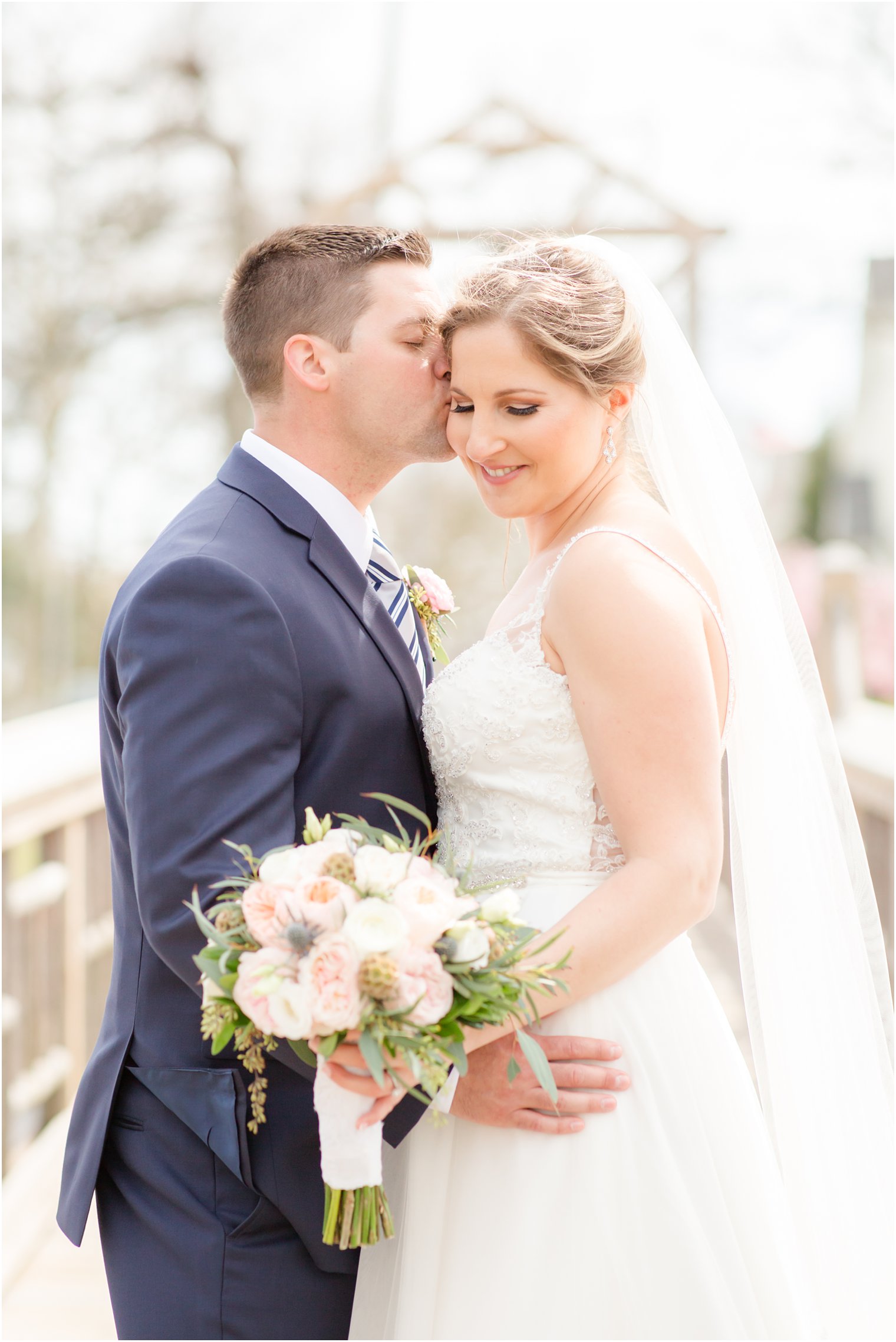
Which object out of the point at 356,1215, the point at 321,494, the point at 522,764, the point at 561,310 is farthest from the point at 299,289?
the point at 356,1215

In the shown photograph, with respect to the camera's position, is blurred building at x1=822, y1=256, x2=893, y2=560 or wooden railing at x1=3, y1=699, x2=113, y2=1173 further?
blurred building at x1=822, y1=256, x2=893, y2=560

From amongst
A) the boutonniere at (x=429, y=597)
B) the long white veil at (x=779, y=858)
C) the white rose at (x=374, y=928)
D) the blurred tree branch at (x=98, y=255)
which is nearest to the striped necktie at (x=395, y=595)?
the boutonniere at (x=429, y=597)

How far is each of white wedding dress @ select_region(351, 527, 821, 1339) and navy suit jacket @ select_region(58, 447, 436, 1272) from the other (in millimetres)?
134

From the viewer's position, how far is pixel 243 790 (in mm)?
1824

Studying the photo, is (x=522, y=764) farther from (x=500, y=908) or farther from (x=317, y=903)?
(x=317, y=903)

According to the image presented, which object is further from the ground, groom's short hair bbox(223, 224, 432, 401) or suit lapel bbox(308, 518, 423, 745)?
groom's short hair bbox(223, 224, 432, 401)

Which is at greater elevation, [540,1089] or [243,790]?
[243,790]

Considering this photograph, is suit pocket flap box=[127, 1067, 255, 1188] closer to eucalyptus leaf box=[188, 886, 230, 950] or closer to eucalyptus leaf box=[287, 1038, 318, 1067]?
eucalyptus leaf box=[287, 1038, 318, 1067]

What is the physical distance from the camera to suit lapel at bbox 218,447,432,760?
2178 millimetres

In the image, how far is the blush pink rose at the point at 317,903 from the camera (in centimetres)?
155

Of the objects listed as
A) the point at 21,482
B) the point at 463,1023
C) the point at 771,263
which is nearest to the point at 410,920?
the point at 463,1023

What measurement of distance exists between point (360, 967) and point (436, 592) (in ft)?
4.36

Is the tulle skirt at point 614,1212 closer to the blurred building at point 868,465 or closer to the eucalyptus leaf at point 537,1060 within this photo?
the eucalyptus leaf at point 537,1060

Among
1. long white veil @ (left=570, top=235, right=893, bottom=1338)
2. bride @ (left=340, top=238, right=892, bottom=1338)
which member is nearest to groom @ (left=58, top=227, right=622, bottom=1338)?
bride @ (left=340, top=238, right=892, bottom=1338)
